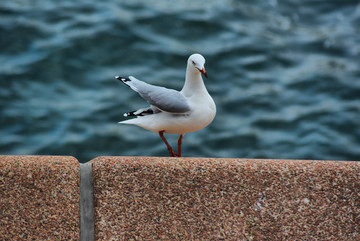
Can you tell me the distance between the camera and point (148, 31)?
1347 centimetres

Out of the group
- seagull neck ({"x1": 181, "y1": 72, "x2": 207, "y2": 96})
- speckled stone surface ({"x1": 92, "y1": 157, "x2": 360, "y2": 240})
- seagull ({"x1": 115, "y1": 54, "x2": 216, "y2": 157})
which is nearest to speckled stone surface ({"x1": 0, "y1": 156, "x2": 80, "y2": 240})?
speckled stone surface ({"x1": 92, "y1": 157, "x2": 360, "y2": 240})

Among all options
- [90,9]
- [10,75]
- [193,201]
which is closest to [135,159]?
[193,201]

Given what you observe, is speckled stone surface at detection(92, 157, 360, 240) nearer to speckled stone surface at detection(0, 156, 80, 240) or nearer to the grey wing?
speckled stone surface at detection(0, 156, 80, 240)

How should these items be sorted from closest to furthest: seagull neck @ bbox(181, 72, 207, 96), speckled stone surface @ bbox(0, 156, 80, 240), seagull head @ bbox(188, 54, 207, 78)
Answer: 1. speckled stone surface @ bbox(0, 156, 80, 240)
2. seagull head @ bbox(188, 54, 207, 78)
3. seagull neck @ bbox(181, 72, 207, 96)

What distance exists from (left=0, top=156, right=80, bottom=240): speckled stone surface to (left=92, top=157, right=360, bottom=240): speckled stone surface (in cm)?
17

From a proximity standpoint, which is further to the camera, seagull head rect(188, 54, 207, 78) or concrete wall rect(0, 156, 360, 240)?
seagull head rect(188, 54, 207, 78)

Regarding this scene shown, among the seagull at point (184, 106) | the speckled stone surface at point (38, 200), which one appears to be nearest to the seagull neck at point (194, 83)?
the seagull at point (184, 106)

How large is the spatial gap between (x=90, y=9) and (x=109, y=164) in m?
11.6

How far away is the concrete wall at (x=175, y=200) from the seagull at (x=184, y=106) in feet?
3.12

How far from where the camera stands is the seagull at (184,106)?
159 inches

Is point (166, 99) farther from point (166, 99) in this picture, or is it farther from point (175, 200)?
point (175, 200)

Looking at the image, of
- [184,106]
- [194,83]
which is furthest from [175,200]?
[194,83]

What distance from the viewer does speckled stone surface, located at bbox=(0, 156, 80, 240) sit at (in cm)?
292

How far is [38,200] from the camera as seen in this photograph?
2967 mm
